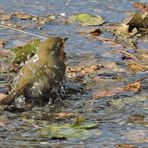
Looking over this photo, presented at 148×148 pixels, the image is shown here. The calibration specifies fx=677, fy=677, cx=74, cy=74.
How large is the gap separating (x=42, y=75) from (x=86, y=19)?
3054mm

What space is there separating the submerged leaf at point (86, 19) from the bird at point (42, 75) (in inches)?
106

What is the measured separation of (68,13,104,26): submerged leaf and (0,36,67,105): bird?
2694 millimetres

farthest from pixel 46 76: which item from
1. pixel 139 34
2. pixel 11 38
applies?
pixel 139 34

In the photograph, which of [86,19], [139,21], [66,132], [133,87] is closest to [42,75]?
[66,132]

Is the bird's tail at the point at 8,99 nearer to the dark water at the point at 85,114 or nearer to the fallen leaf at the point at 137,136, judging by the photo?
the dark water at the point at 85,114

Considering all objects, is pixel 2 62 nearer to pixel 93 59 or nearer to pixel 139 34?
pixel 93 59

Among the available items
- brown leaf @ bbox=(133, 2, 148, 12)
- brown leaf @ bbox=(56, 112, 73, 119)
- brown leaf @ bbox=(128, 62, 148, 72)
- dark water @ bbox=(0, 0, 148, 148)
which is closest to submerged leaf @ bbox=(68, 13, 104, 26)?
dark water @ bbox=(0, 0, 148, 148)

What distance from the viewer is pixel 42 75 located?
538cm

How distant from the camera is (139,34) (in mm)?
7820

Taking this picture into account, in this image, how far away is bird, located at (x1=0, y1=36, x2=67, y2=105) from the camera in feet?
17.4

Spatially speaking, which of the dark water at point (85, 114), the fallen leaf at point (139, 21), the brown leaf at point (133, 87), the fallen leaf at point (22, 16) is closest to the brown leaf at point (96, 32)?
the dark water at point (85, 114)

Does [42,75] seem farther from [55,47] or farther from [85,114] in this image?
[85,114]

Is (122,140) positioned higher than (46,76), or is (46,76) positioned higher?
(46,76)

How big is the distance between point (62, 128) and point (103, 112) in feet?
1.77
